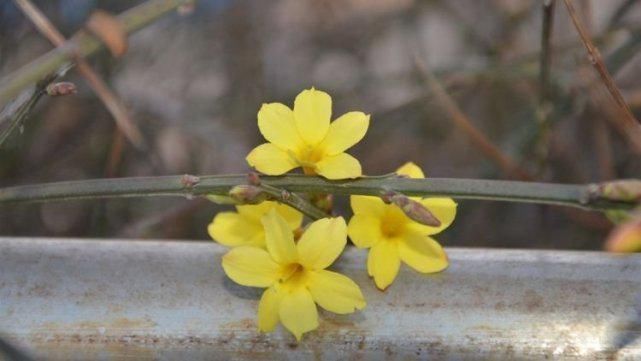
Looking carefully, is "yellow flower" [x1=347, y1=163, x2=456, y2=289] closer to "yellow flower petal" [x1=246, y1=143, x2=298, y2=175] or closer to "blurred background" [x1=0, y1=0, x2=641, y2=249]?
"yellow flower petal" [x1=246, y1=143, x2=298, y2=175]

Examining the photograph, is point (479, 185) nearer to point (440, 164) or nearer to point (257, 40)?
point (440, 164)

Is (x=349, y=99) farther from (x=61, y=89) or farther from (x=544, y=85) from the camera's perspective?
(x=61, y=89)

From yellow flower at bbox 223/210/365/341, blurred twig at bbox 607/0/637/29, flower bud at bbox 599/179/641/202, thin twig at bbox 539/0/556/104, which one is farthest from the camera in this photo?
blurred twig at bbox 607/0/637/29

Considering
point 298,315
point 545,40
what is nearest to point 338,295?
point 298,315

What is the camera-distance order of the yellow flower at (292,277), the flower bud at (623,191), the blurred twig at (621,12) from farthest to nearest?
the blurred twig at (621,12)
the yellow flower at (292,277)
the flower bud at (623,191)

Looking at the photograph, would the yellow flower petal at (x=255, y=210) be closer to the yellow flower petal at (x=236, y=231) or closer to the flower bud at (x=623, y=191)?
the yellow flower petal at (x=236, y=231)

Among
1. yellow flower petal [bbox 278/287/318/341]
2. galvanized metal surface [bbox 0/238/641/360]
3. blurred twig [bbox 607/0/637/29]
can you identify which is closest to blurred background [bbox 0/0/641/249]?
blurred twig [bbox 607/0/637/29]

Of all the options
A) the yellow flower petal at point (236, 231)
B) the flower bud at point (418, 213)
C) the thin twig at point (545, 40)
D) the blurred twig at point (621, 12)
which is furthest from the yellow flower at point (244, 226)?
the blurred twig at point (621, 12)
